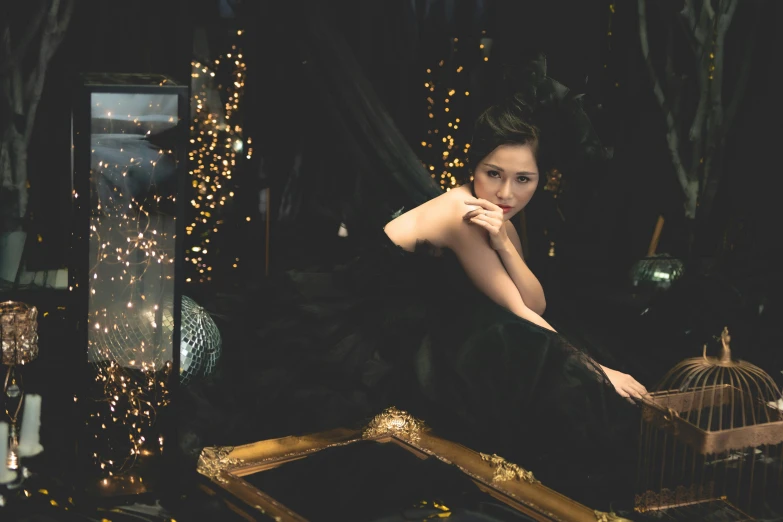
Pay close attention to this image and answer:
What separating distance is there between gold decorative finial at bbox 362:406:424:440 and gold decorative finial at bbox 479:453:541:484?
0.31 m

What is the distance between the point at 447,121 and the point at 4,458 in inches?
79.7

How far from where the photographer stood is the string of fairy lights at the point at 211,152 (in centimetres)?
419

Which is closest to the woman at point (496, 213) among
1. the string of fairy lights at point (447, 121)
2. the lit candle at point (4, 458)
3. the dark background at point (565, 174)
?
the dark background at point (565, 174)

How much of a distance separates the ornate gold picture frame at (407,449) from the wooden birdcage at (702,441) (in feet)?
0.68

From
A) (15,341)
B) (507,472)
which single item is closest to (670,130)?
(507,472)

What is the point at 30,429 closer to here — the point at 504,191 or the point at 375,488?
the point at 375,488

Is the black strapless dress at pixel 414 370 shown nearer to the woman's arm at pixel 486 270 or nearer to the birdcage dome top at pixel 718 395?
the woman's arm at pixel 486 270

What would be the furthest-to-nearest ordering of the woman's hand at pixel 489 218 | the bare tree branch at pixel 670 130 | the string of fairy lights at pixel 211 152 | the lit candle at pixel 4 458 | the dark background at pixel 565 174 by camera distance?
1. the string of fairy lights at pixel 211 152
2. the bare tree branch at pixel 670 130
3. the dark background at pixel 565 174
4. the woman's hand at pixel 489 218
5. the lit candle at pixel 4 458

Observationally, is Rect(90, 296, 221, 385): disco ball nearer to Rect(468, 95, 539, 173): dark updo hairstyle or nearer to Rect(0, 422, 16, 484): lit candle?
Rect(0, 422, 16, 484): lit candle

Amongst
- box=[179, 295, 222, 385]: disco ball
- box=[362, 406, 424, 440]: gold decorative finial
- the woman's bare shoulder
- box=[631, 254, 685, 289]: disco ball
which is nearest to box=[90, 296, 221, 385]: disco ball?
box=[179, 295, 222, 385]: disco ball

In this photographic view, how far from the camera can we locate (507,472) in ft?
9.73

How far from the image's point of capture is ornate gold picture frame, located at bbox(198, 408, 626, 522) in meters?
2.75

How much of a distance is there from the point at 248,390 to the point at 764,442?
5.45ft

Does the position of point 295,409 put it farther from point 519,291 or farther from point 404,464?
point 519,291
